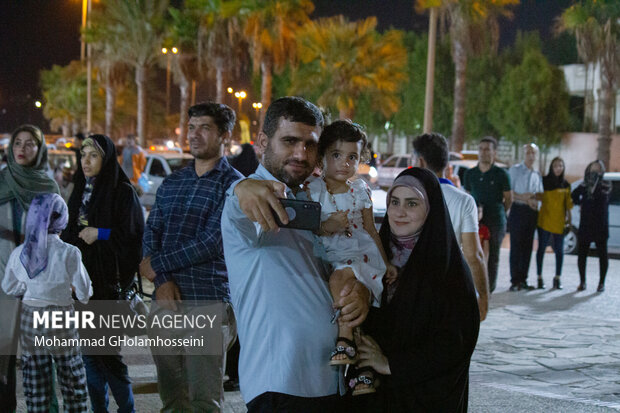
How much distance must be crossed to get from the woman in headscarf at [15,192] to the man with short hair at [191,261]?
0.97 metres

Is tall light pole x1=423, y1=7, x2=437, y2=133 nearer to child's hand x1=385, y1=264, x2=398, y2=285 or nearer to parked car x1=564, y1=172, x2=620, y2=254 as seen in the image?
parked car x1=564, y1=172, x2=620, y2=254

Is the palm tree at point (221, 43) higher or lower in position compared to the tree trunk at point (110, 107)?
higher

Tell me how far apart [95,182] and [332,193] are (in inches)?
78.8

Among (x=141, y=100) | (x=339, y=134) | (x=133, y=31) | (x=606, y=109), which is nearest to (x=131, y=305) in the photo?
(x=339, y=134)

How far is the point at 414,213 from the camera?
296 cm

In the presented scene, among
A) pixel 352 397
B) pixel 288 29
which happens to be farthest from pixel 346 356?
pixel 288 29

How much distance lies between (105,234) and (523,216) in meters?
7.27

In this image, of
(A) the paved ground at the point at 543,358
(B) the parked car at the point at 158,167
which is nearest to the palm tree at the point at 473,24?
(B) the parked car at the point at 158,167

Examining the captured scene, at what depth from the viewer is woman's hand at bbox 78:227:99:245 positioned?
470 cm

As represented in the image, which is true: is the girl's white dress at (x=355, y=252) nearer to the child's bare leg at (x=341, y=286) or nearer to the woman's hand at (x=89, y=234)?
the child's bare leg at (x=341, y=286)

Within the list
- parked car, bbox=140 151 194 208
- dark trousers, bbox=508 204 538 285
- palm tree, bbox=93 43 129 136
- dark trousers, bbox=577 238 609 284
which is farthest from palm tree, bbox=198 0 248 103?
dark trousers, bbox=577 238 609 284

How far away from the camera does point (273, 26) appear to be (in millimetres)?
32469

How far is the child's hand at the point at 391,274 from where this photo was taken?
9.71ft

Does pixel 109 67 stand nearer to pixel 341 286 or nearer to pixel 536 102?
pixel 536 102
